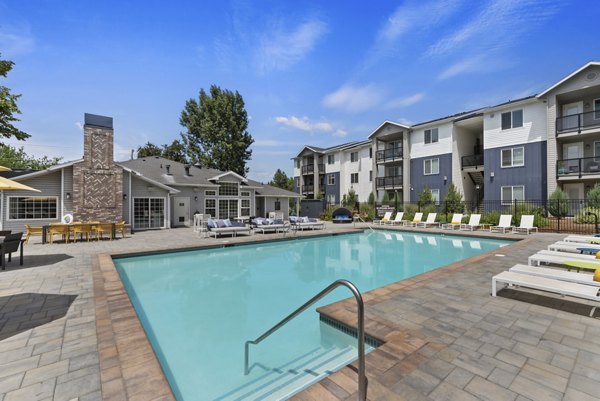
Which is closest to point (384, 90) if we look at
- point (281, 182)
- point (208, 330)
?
point (208, 330)

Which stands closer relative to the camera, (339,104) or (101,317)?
(101,317)

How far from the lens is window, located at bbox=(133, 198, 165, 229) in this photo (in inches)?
689

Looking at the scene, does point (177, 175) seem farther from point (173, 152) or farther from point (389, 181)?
point (173, 152)

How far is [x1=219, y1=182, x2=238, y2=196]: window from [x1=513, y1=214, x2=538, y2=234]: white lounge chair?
18967mm

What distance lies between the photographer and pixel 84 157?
1495 centimetres

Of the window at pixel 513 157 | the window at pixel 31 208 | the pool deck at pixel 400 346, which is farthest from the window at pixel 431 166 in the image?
the window at pixel 31 208

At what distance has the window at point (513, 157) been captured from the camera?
1914 centimetres

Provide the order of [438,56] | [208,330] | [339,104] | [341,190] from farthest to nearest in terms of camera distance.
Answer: [341,190], [339,104], [438,56], [208,330]

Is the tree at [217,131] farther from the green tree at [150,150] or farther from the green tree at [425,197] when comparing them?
the green tree at [425,197]

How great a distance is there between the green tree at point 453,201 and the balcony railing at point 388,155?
5880mm

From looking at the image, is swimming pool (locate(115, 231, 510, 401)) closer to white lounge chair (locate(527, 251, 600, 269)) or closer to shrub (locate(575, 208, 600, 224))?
white lounge chair (locate(527, 251, 600, 269))

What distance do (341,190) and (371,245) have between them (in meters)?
19.4

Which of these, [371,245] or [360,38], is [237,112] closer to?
[360,38]

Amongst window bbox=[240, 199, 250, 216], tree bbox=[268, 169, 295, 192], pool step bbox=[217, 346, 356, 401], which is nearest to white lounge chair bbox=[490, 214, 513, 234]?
pool step bbox=[217, 346, 356, 401]
